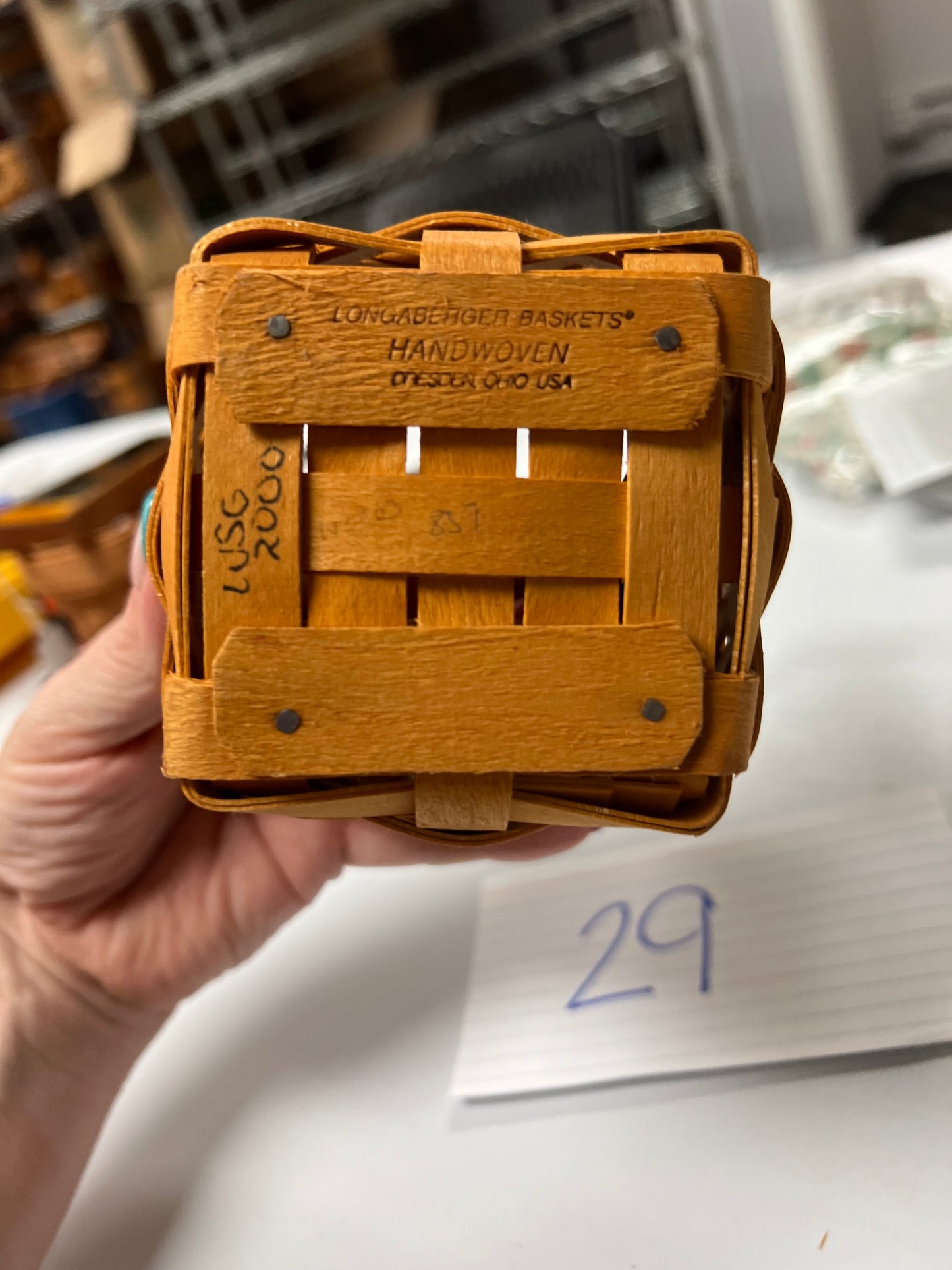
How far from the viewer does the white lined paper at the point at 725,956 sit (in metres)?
0.43

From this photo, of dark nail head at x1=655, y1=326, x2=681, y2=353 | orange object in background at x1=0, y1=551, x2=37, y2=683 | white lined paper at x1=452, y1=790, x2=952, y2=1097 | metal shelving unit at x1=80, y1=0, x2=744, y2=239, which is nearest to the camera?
dark nail head at x1=655, y1=326, x2=681, y2=353

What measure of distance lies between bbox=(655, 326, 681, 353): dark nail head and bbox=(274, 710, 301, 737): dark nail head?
183 mm

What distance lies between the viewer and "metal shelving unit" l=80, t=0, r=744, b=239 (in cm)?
162

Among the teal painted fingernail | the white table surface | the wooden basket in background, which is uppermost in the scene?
the teal painted fingernail

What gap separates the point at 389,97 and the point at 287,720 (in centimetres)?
175

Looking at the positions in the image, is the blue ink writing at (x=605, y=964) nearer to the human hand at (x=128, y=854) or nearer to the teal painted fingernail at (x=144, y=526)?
the human hand at (x=128, y=854)

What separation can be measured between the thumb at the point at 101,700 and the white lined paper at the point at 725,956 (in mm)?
245

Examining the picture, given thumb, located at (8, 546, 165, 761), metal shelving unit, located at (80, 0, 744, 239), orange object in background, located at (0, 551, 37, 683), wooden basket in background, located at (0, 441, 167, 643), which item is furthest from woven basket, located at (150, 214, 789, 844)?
metal shelving unit, located at (80, 0, 744, 239)

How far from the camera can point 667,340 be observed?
31 cm

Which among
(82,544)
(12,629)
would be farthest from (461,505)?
(12,629)

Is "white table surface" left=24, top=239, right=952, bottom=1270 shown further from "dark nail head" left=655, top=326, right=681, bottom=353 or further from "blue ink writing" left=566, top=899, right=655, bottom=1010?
"dark nail head" left=655, top=326, right=681, bottom=353

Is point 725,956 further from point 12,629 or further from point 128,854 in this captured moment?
point 12,629

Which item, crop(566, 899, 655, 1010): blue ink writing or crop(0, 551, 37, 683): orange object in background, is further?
crop(0, 551, 37, 683): orange object in background

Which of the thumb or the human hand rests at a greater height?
the thumb
